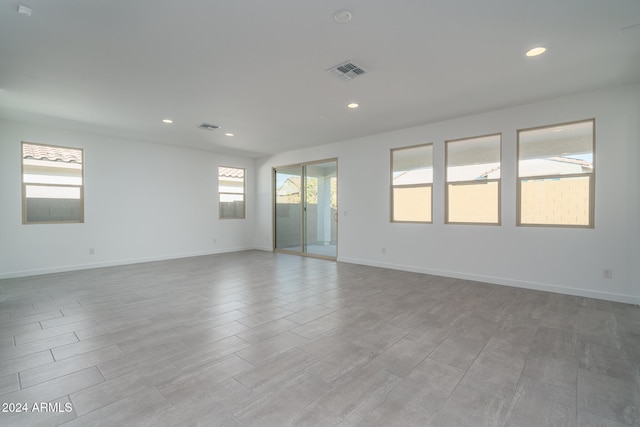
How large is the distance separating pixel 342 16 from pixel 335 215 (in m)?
4.83

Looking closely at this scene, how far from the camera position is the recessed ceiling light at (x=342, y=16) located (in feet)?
7.50

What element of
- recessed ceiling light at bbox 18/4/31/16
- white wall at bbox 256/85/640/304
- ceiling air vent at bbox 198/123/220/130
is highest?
ceiling air vent at bbox 198/123/220/130

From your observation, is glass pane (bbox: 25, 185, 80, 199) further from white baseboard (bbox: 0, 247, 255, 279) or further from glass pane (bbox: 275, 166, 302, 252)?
glass pane (bbox: 275, 166, 302, 252)

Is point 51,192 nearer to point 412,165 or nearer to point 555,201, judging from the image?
point 412,165

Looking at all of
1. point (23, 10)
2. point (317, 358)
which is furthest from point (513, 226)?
point (23, 10)

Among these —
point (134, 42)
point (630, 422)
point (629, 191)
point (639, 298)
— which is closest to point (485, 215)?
point (629, 191)

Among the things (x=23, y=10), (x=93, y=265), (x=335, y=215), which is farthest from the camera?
(x=335, y=215)

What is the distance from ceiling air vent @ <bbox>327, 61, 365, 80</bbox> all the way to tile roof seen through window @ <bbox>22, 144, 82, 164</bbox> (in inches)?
220

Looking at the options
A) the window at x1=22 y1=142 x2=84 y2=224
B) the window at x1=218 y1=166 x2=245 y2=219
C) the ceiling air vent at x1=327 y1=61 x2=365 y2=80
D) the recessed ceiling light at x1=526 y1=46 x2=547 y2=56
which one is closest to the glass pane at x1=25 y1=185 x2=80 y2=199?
the window at x1=22 y1=142 x2=84 y2=224

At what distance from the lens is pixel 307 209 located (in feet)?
24.9

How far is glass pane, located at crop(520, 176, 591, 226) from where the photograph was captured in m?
4.00

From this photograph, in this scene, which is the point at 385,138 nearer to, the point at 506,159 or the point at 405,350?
the point at 506,159

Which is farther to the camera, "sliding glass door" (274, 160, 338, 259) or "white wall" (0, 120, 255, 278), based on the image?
"sliding glass door" (274, 160, 338, 259)

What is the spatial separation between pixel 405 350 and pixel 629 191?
372 centimetres
